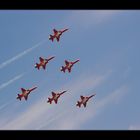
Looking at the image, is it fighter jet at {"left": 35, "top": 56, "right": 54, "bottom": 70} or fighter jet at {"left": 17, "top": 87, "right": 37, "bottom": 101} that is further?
fighter jet at {"left": 35, "top": 56, "right": 54, "bottom": 70}

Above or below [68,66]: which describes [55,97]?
below

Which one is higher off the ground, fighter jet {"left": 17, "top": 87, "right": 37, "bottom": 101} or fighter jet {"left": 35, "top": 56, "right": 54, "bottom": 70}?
fighter jet {"left": 35, "top": 56, "right": 54, "bottom": 70}

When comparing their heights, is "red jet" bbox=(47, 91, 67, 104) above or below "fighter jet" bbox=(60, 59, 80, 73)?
below

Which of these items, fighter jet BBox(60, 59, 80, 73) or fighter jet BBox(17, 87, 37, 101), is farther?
fighter jet BBox(60, 59, 80, 73)

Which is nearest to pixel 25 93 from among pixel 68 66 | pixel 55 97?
pixel 55 97

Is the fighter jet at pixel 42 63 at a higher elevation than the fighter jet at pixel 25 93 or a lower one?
higher

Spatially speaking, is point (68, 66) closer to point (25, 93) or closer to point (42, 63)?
point (42, 63)

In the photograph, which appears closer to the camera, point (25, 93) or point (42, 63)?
point (25, 93)
